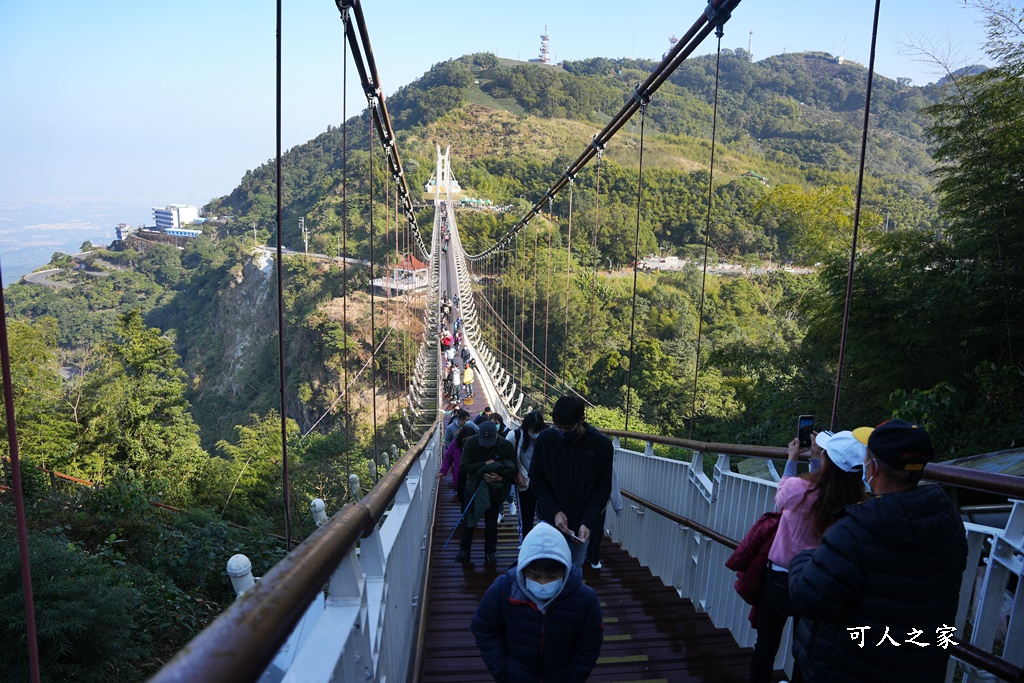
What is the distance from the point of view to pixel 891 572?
0.93 m

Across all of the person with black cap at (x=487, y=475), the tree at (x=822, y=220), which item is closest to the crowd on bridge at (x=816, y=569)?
the person with black cap at (x=487, y=475)

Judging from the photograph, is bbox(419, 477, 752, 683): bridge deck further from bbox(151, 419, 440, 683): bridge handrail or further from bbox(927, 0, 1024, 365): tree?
bbox(927, 0, 1024, 365): tree

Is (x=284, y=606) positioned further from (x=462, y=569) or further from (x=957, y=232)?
(x=957, y=232)

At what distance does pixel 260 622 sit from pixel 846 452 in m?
1.07

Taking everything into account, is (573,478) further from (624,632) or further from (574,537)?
(624,632)

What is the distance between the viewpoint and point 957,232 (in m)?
5.84

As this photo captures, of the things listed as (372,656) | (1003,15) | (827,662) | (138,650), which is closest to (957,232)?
(1003,15)

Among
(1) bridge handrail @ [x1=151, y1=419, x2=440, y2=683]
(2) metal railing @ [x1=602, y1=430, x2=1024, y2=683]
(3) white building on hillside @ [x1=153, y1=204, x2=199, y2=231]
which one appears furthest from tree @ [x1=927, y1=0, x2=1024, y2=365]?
(3) white building on hillside @ [x1=153, y1=204, x2=199, y2=231]

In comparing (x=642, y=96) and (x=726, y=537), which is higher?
(x=642, y=96)

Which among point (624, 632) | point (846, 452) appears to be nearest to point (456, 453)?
point (624, 632)

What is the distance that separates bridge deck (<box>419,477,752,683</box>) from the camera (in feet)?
5.92

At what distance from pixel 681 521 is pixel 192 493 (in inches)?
379

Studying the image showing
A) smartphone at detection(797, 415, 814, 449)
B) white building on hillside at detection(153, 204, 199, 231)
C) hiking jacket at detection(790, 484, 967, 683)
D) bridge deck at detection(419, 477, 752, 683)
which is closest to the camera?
hiking jacket at detection(790, 484, 967, 683)

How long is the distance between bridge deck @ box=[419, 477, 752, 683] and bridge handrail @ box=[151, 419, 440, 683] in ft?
4.00
